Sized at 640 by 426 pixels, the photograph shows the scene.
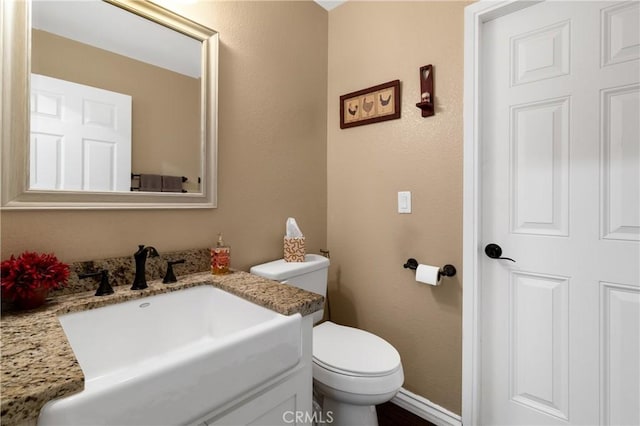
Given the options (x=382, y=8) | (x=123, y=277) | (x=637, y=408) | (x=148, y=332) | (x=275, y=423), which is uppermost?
(x=382, y=8)

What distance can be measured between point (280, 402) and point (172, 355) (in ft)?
1.17

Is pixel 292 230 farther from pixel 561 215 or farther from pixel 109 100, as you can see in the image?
pixel 561 215

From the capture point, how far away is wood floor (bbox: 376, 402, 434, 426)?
1.49 metres

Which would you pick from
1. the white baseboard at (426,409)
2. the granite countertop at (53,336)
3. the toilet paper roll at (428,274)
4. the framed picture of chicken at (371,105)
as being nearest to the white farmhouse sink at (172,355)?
the granite countertop at (53,336)

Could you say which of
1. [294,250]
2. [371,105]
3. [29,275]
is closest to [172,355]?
[29,275]

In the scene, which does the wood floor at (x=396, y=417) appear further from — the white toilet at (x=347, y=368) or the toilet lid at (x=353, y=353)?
the toilet lid at (x=353, y=353)

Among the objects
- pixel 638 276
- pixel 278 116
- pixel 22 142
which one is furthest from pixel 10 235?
pixel 638 276

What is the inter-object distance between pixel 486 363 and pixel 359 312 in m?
0.71

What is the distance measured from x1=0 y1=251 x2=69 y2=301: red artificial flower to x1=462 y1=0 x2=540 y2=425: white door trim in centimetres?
156

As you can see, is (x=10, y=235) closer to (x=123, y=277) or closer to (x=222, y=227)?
(x=123, y=277)

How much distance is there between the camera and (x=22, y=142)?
2.99 feet

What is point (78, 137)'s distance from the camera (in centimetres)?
100

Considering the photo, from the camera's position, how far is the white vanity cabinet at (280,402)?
72 centimetres

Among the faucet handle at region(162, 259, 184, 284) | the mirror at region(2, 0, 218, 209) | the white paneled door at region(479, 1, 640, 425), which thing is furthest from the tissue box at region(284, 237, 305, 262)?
the white paneled door at region(479, 1, 640, 425)
